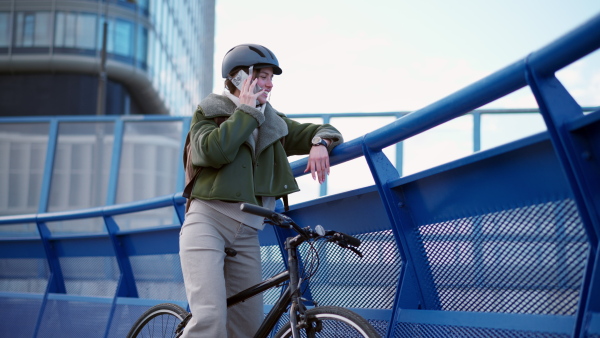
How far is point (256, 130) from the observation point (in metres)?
3.64

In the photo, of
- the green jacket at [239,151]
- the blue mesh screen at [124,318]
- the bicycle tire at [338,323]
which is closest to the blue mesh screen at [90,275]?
the blue mesh screen at [124,318]

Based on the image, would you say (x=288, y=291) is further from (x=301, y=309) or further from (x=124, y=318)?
(x=124, y=318)

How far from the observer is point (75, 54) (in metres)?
36.7

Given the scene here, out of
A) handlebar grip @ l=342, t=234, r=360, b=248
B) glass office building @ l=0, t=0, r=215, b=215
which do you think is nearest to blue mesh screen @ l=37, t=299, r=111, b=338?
handlebar grip @ l=342, t=234, r=360, b=248

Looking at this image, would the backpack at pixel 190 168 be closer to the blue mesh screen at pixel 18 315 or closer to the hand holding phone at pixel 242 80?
the hand holding phone at pixel 242 80

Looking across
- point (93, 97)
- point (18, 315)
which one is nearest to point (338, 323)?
point (18, 315)

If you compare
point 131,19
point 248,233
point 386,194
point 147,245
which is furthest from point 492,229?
point 131,19

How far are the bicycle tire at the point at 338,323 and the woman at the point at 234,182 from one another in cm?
56

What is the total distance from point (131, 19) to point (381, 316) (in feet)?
119

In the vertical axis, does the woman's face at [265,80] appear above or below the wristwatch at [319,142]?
above

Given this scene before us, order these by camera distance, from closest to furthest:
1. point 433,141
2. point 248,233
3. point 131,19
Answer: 1. point 248,233
2. point 433,141
3. point 131,19

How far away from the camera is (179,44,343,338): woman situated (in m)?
3.33

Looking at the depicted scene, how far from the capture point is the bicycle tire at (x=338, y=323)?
8.98ft

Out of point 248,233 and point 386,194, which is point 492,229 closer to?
point 386,194
